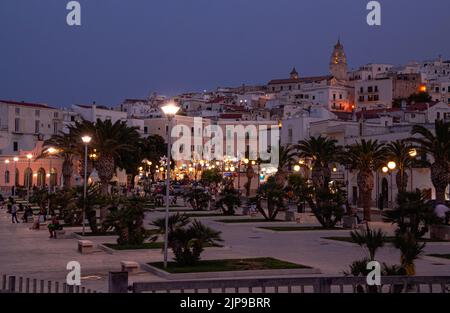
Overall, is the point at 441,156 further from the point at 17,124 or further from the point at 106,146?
the point at 17,124

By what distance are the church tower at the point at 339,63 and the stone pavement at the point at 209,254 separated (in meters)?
146

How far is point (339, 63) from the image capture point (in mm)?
177625

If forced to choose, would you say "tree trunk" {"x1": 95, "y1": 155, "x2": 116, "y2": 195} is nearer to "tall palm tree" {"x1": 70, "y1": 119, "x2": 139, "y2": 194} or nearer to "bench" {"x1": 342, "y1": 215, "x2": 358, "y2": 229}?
"tall palm tree" {"x1": 70, "y1": 119, "x2": 139, "y2": 194}

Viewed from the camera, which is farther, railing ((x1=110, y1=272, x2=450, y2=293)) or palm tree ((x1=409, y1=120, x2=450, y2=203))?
palm tree ((x1=409, y1=120, x2=450, y2=203))

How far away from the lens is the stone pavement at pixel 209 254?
18.9m

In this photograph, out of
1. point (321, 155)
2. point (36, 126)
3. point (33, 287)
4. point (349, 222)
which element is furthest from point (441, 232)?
point (36, 126)

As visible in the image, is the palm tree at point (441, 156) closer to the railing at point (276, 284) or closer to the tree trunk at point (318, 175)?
the tree trunk at point (318, 175)

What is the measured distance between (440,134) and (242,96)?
125 m

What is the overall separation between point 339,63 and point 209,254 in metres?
159

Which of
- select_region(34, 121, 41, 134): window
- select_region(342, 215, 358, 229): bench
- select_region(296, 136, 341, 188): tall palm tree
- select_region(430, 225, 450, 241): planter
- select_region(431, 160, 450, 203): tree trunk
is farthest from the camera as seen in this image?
select_region(34, 121, 41, 134): window

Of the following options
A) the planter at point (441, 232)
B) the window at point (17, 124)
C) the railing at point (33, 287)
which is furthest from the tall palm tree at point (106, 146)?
the window at point (17, 124)

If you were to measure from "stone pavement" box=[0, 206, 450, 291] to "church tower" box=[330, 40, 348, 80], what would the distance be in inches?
5745

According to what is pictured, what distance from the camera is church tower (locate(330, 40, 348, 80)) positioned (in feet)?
575

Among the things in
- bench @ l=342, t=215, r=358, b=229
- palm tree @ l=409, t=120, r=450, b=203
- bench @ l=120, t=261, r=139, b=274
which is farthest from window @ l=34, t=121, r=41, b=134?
bench @ l=120, t=261, r=139, b=274
